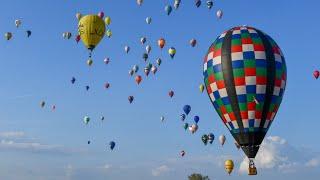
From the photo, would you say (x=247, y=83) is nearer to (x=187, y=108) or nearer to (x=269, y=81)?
(x=269, y=81)

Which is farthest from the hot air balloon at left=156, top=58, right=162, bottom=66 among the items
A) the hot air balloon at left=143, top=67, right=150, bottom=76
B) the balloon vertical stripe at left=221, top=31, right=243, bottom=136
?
the balloon vertical stripe at left=221, top=31, right=243, bottom=136

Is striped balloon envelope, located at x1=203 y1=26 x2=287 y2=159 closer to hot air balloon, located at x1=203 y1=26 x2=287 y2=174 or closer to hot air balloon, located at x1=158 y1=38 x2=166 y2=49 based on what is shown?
hot air balloon, located at x1=203 y1=26 x2=287 y2=174

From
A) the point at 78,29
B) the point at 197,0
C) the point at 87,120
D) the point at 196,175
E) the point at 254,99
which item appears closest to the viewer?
the point at 254,99

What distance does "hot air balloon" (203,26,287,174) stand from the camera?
38.1m

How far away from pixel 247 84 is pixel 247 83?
0.06 metres

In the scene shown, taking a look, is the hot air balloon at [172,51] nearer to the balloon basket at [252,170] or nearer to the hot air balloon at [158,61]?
the hot air balloon at [158,61]

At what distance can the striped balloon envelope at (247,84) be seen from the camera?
38.1m

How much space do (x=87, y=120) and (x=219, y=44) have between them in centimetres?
3749

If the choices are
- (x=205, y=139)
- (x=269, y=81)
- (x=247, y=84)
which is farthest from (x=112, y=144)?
(x=269, y=81)

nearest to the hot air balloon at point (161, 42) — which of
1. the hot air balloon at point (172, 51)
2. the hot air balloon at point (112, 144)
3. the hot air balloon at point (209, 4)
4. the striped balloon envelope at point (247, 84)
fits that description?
the hot air balloon at point (172, 51)

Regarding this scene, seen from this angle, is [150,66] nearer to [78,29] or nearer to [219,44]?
[78,29]

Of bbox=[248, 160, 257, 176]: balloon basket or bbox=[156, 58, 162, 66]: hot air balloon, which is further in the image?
bbox=[156, 58, 162, 66]: hot air balloon

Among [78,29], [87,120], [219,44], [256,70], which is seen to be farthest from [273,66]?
[87,120]

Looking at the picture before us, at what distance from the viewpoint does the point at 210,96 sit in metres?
40.2
